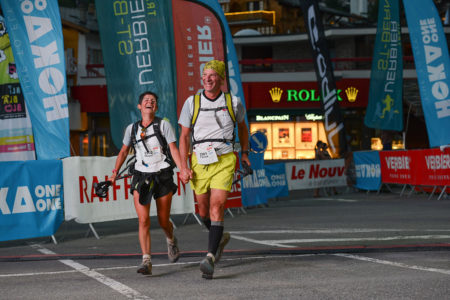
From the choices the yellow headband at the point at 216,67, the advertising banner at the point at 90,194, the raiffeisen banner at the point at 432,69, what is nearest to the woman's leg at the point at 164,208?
the yellow headband at the point at 216,67

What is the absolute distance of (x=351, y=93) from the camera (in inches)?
1478

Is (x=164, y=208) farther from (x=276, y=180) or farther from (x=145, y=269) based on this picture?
(x=276, y=180)

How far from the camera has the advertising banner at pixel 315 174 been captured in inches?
855

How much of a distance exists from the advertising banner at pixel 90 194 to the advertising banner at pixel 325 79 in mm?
12113

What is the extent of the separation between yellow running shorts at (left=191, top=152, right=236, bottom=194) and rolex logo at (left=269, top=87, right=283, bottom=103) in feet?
100

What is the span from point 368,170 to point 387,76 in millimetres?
3035

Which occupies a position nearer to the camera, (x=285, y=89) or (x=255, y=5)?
(x=285, y=89)

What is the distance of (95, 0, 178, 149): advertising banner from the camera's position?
44.3ft

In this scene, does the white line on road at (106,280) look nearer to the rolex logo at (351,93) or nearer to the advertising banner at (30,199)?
the advertising banner at (30,199)

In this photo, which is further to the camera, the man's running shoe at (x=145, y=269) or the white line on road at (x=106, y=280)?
the man's running shoe at (x=145, y=269)

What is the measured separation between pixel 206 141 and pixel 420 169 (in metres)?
13.5

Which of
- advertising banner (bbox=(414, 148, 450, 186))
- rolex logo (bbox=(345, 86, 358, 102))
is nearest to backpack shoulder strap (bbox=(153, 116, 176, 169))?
advertising banner (bbox=(414, 148, 450, 186))

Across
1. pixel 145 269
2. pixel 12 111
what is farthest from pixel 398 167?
pixel 145 269

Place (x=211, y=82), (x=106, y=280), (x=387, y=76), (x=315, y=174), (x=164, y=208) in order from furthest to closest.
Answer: (x=387, y=76), (x=315, y=174), (x=164, y=208), (x=211, y=82), (x=106, y=280)
